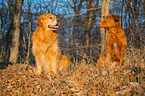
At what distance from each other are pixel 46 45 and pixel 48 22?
2.82 feet

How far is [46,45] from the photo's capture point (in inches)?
213

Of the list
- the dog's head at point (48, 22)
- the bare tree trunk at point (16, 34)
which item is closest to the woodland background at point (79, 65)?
the bare tree trunk at point (16, 34)

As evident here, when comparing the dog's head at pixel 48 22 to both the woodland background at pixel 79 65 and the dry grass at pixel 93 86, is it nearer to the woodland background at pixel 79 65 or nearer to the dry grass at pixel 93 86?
the woodland background at pixel 79 65

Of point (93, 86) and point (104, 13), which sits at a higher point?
point (104, 13)

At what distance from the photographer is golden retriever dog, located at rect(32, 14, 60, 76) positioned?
17.8 ft

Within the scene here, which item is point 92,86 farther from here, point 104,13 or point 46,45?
point 104,13

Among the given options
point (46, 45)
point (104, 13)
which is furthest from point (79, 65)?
point (104, 13)

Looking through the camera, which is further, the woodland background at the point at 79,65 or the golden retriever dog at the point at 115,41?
the golden retriever dog at the point at 115,41

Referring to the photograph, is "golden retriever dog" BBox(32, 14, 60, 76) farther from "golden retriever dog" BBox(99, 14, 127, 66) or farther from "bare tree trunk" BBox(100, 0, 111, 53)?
"bare tree trunk" BBox(100, 0, 111, 53)

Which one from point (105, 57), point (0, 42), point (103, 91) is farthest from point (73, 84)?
point (0, 42)

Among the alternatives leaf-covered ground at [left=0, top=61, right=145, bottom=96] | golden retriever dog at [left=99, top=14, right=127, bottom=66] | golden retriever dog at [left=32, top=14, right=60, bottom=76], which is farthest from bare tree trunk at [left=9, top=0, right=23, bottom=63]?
golden retriever dog at [left=99, top=14, right=127, bottom=66]

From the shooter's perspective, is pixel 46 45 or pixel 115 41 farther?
pixel 46 45

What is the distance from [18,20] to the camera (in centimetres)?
856

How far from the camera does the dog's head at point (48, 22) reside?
538 cm
